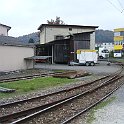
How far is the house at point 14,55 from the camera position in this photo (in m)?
34.1

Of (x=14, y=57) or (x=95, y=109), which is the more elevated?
(x=14, y=57)

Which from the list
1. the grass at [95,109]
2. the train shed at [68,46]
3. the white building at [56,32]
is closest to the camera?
the grass at [95,109]

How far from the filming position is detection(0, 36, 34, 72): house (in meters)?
34.1

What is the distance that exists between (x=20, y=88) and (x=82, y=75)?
12.0 meters

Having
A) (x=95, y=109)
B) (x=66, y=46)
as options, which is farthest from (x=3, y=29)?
(x=95, y=109)

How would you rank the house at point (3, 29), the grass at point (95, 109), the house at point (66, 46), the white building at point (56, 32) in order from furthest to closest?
1. the white building at point (56, 32)
2. the house at point (3, 29)
3. the house at point (66, 46)
4. the grass at point (95, 109)

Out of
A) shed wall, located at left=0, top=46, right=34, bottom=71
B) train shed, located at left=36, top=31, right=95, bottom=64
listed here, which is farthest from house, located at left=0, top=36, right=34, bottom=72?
train shed, located at left=36, top=31, right=95, bottom=64

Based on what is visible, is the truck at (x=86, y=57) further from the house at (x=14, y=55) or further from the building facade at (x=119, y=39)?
the building facade at (x=119, y=39)

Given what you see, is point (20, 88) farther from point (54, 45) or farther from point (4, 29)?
point (4, 29)

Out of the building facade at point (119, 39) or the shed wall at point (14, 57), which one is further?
the building facade at point (119, 39)

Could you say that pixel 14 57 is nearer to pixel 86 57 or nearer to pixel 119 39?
pixel 86 57

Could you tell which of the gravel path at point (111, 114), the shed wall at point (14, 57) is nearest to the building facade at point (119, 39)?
the shed wall at point (14, 57)

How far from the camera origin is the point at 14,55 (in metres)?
36.1

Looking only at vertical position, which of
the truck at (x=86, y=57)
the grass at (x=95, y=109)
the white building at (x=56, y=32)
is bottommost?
the grass at (x=95, y=109)
